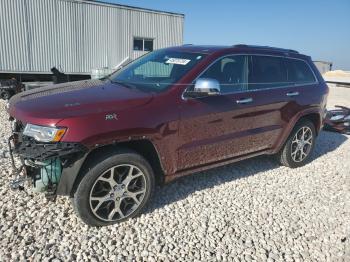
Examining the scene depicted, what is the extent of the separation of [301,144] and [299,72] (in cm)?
121

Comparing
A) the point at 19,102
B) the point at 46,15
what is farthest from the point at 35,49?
the point at 19,102

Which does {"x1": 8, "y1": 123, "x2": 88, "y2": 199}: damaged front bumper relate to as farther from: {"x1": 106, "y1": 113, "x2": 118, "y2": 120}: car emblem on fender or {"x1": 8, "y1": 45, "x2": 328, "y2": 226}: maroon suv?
{"x1": 106, "y1": 113, "x2": 118, "y2": 120}: car emblem on fender

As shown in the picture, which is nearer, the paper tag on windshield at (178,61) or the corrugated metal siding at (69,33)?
the paper tag on windshield at (178,61)

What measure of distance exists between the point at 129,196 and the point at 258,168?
2.66 meters

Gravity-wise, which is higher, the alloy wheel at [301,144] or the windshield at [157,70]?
the windshield at [157,70]

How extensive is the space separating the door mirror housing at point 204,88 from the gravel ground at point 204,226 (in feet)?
4.44

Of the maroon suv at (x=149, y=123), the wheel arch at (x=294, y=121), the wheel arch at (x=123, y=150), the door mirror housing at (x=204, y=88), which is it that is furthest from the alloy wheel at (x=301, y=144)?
the wheel arch at (x=123, y=150)

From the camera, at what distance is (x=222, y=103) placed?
Result: 4.05 meters

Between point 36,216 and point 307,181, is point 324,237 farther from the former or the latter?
point 36,216

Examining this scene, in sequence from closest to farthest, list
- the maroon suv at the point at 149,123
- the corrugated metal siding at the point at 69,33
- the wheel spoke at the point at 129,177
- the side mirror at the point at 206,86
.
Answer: the maroon suv at the point at 149,123, the wheel spoke at the point at 129,177, the side mirror at the point at 206,86, the corrugated metal siding at the point at 69,33

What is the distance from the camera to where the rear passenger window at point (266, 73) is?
15.0ft

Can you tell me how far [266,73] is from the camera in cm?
477

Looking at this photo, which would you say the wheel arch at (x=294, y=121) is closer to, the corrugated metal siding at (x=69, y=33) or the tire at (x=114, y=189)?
the tire at (x=114, y=189)

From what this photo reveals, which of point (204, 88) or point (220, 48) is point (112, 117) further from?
point (220, 48)
